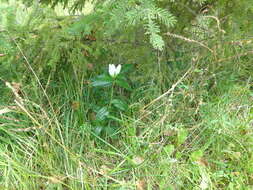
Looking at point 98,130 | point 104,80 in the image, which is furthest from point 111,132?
point 104,80

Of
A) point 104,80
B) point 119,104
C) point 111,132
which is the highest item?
point 104,80

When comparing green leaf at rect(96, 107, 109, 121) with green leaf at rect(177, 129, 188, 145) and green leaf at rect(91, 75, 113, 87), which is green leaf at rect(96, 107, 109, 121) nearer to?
green leaf at rect(91, 75, 113, 87)

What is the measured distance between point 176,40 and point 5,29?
3.59ft

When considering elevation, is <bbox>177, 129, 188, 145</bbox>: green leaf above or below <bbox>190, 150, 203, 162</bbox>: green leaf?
above

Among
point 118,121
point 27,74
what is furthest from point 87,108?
point 27,74

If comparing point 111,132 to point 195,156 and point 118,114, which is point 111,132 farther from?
point 195,156

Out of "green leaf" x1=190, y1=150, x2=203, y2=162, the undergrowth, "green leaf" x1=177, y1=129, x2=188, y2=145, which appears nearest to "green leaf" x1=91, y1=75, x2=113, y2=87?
the undergrowth

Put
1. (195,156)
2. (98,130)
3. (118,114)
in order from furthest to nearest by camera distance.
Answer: (118,114) < (98,130) < (195,156)

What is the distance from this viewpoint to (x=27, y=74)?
1919 mm

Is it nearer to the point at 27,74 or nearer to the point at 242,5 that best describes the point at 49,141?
the point at 27,74

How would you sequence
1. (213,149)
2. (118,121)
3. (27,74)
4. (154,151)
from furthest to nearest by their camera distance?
1. (27,74)
2. (118,121)
3. (213,149)
4. (154,151)

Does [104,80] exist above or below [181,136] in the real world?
above

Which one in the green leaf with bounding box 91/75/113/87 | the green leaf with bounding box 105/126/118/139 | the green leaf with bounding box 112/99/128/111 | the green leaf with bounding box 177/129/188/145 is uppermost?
the green leaf with bounding box 91/75/113/87

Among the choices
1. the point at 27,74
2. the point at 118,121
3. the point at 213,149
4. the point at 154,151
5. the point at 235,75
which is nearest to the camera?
the point at 154,151
